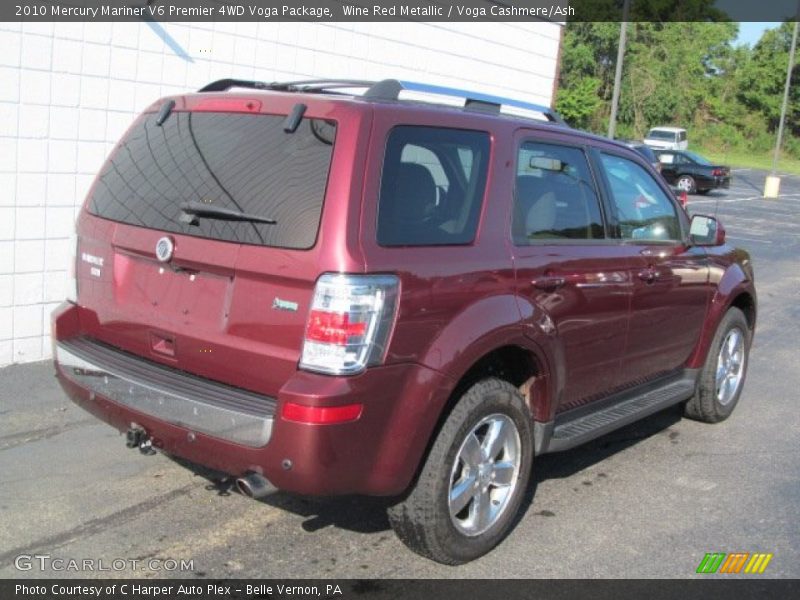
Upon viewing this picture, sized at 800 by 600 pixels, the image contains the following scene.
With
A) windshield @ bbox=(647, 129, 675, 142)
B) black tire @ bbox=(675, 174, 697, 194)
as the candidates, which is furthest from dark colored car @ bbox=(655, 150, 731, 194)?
windshield @ bbox=(647, 129, 675, 142)

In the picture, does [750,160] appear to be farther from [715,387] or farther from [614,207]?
[614,207]

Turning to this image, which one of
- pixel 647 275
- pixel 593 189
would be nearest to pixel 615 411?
pixel 647 275

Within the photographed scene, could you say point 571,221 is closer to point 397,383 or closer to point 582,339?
point 582,339

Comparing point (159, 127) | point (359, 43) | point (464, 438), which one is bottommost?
point (464, 438)

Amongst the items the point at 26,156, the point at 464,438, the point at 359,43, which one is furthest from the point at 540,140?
the point at 359,43

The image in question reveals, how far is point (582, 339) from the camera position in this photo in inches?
173

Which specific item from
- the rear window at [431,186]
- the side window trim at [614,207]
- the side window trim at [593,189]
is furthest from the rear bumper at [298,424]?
the side window trim at [614,207]

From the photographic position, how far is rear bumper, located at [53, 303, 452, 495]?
10.5 feet

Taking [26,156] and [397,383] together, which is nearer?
[397,383]

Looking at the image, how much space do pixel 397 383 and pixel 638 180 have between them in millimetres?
2586

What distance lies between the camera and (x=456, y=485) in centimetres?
380

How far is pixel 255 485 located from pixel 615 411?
2.26 metres

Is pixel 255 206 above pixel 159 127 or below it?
below
